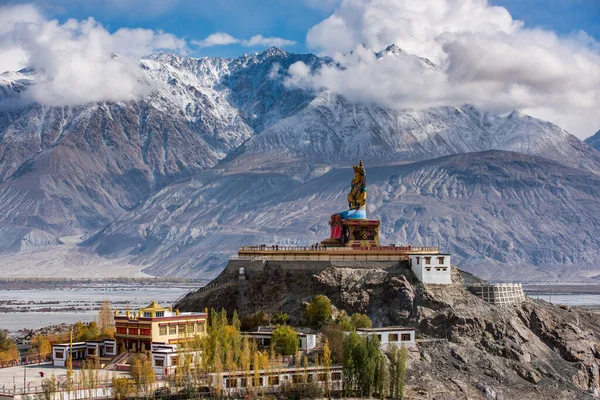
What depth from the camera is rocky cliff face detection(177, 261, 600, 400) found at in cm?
8725

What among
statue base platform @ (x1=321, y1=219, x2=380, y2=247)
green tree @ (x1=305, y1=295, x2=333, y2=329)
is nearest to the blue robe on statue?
statue base platform @ (x1=321, y1=219, x2=380, y2=247)

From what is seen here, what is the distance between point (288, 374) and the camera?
3120 inches

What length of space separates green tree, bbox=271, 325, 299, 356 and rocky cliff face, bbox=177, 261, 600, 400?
27.6 ft

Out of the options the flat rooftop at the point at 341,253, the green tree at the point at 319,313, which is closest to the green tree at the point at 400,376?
the green tree at the point at 319,313

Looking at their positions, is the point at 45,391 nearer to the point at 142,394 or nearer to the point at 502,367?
the point at 142,394

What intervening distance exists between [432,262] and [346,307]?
846 centimetres

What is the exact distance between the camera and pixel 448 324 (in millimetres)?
91688

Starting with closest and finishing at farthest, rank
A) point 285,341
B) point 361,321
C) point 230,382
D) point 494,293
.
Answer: point 230,382, point 285,341, point 361,321, point 494,293

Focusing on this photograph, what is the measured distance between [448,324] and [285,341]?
14849mm

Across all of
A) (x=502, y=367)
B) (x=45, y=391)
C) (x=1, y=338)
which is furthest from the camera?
(x=1, y=338)

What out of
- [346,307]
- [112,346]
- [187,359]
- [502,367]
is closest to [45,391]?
[187,359]

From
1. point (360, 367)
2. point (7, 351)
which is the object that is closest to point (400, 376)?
point (360, 367)

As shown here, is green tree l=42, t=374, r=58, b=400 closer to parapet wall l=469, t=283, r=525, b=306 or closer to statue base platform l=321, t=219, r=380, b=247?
statue base platform l=321, t=219, r=380, b=247

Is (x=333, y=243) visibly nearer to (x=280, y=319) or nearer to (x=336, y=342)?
(x=280, y=319)
